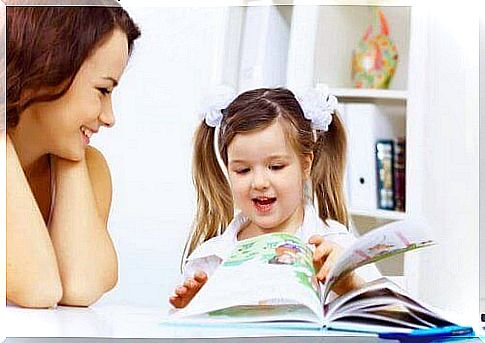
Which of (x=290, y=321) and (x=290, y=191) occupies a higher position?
(x=290, y=191)

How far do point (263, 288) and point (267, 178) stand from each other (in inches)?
8.5

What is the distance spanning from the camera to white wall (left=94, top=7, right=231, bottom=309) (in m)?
1.67

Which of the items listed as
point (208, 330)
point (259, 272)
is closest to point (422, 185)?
point (259, 272)

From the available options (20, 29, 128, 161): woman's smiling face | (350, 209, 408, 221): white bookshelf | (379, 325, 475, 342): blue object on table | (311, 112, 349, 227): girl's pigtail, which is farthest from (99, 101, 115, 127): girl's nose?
(379, 325, 475, 342): blue object on table

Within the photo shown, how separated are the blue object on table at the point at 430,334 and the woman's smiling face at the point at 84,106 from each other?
683 millimetres

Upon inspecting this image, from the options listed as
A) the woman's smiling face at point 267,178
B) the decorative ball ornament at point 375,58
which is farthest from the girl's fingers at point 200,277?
the decorative ball ornament at point 375,58

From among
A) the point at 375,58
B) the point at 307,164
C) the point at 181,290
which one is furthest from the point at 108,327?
the point at 375,58

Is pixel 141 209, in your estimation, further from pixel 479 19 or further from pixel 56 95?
pixel 479 19

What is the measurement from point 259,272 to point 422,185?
1.22ft

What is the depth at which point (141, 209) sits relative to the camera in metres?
1.67

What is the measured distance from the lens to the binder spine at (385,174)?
5.51ft

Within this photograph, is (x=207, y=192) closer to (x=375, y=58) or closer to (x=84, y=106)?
(x=84, y=106)

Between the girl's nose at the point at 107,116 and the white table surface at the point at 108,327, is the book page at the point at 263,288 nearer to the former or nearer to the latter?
the white table surface at the point at 108,327

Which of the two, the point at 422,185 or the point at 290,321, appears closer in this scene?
the point at 290,321
